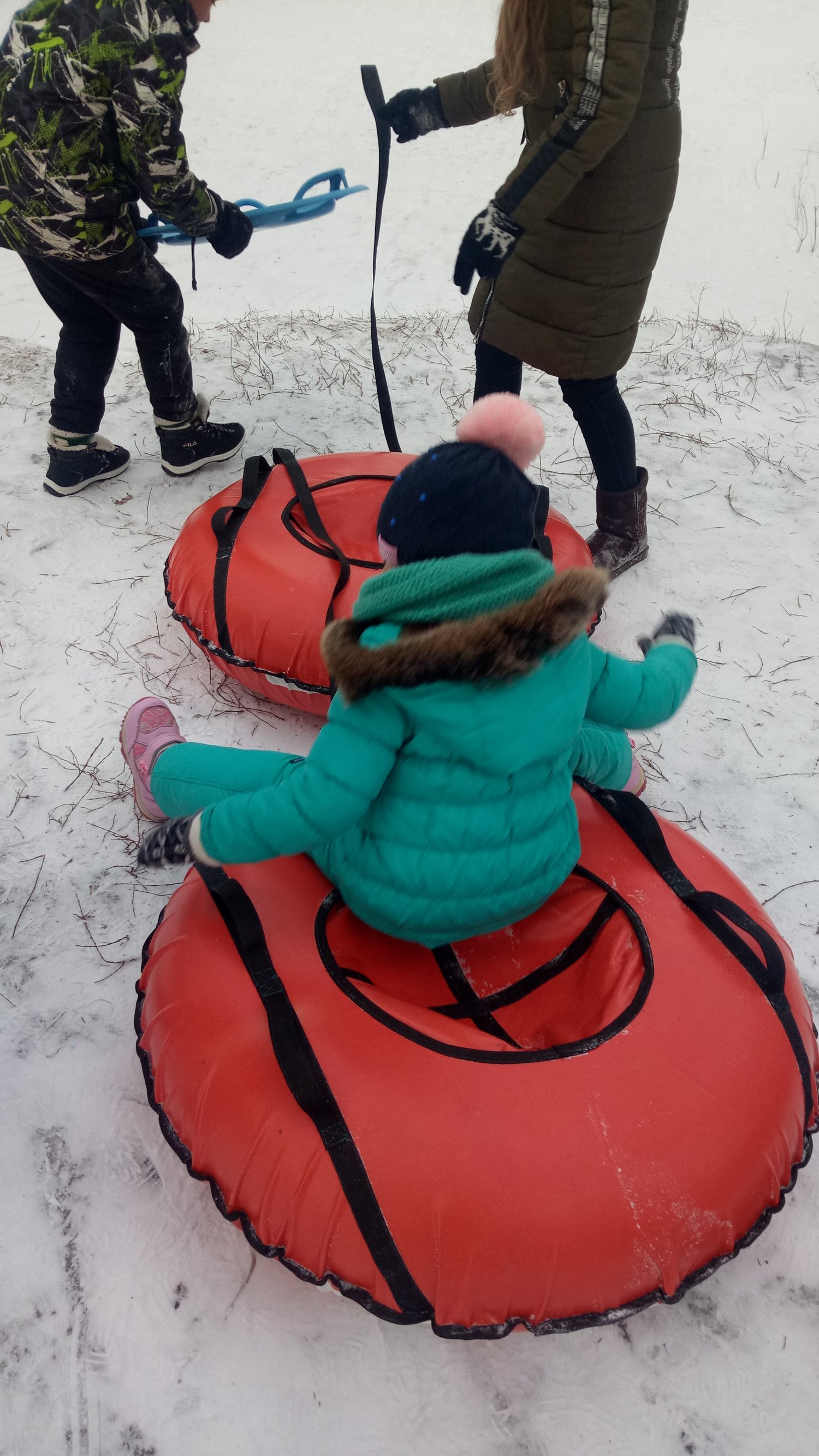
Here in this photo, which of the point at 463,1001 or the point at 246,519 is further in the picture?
the point at 246,519

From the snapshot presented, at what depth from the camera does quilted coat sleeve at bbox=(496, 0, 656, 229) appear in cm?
178

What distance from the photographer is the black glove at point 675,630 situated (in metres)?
1.64

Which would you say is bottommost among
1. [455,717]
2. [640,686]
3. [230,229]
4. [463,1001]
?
[463,1001]

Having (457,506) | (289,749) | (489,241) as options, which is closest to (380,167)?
(489,241)

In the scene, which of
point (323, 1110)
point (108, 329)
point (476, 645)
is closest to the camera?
point (476, 645)

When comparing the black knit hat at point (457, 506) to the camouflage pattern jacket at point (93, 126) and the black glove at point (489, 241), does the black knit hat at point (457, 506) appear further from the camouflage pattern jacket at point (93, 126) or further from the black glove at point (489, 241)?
the camouflage pattern jacket at point (93, 126)

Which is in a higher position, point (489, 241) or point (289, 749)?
point (489, 241)

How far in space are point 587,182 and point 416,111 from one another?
624 mm

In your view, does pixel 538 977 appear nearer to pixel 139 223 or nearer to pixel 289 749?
pixel 289 749

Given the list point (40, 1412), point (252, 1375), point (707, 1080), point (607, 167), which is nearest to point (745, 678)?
point (607, 167)

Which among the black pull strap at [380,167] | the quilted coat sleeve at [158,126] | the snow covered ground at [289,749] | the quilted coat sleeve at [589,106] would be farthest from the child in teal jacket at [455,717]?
the quilted coat sleeve at [158,126]

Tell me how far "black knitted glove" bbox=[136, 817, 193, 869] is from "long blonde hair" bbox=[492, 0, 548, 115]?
5.97ft

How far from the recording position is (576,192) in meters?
2.11

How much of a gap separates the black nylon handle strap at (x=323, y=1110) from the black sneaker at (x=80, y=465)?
2.20 m
